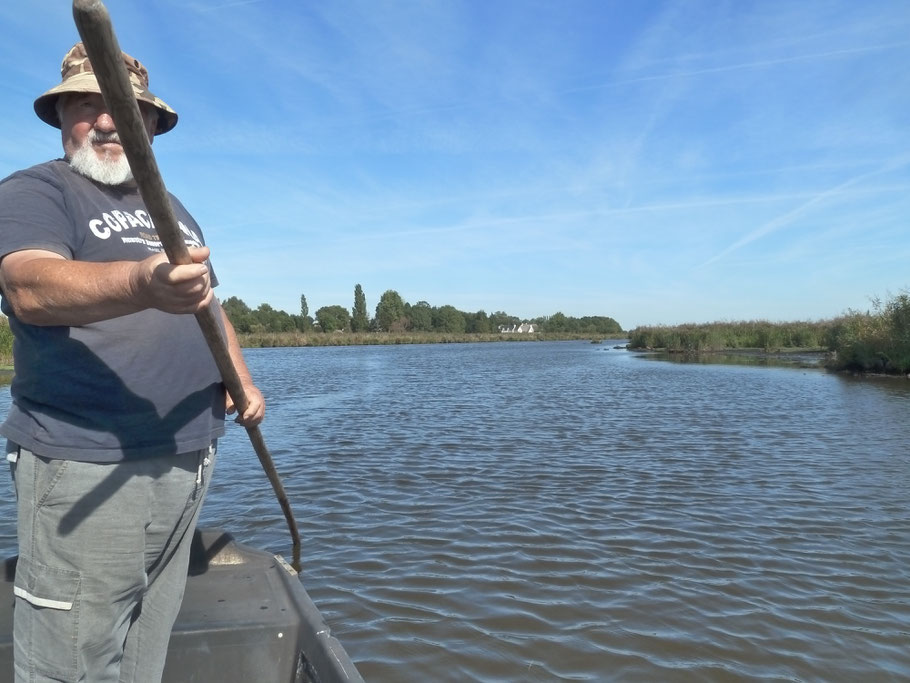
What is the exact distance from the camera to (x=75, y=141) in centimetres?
218

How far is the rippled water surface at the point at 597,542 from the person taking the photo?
14.4 ft

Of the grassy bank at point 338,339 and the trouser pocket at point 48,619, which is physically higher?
the grassy bank at point 338,339

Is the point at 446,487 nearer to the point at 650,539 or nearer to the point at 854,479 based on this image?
the point at 650,539

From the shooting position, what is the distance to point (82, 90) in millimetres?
2039

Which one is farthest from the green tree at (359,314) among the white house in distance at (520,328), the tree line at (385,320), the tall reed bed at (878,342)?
the tall reed bed at (878,342)

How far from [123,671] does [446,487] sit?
20.6ft

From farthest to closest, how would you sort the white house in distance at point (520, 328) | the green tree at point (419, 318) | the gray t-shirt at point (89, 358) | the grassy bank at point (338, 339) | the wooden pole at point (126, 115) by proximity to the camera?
1. the white house in distance at point (520, 328)
2. the green tree at point (419, 318)
3. the grassy bank at point (338, 339)
4. the gray t-shirt at point (89, 358)
5. the wooden pole at point (126, 115)

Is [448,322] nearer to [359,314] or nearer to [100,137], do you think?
[359,314]

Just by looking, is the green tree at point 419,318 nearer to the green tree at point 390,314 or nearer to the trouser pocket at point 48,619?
the green tree at point 390,314

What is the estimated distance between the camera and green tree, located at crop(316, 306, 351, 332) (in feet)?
378

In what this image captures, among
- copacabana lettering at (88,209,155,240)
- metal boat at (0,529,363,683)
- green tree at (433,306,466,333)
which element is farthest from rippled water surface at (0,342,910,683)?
green tree at (433,306,466,333)

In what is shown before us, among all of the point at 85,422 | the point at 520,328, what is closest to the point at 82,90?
the point at 85,422

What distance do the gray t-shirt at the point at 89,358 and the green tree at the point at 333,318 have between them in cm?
11375

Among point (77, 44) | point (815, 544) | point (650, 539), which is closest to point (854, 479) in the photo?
point (815, 544)
